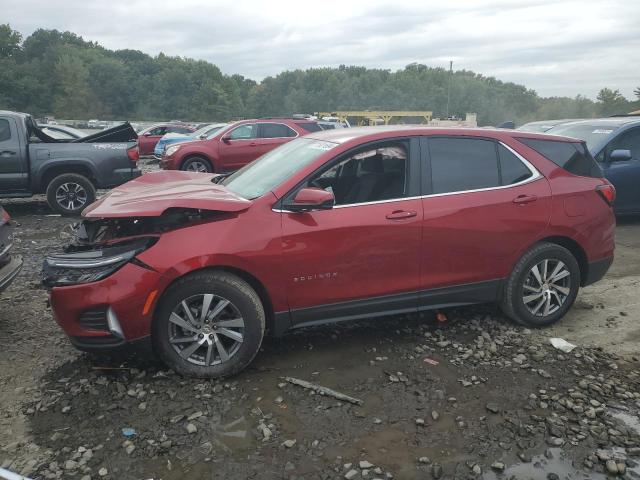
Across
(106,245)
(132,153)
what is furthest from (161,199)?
(132,153)

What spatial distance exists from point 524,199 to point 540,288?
800 millimetres

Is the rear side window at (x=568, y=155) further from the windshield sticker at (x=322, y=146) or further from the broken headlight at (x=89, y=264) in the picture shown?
the broken headlight at (x=89, y=264)

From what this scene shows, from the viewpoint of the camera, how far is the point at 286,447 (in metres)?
3.02

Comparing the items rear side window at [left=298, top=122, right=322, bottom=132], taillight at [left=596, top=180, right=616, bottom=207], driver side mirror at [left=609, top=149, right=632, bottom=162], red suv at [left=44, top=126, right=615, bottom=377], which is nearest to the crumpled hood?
red suv at [left=44, top=126, right=615, bottom=377]

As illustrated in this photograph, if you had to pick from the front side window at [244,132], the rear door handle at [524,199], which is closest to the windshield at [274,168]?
the rear door handle at [524,199]

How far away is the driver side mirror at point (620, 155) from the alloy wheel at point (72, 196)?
29.2 ft

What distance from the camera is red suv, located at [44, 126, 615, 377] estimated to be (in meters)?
3.56

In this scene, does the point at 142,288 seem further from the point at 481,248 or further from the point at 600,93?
Result: the point at 600,93

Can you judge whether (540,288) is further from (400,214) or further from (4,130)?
(4,130)

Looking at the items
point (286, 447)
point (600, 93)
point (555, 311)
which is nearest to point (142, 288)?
point (286, 447)

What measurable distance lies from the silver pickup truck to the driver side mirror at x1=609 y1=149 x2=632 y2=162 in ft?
26.6

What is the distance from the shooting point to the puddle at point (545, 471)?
2795mm

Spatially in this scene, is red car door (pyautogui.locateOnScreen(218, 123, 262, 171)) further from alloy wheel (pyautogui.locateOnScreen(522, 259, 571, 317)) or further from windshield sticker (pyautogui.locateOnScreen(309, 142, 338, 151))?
alloy wheel (pyautogui.locateOnScreen(522, 259, 571, 317))

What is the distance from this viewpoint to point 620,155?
8031 millimetres
